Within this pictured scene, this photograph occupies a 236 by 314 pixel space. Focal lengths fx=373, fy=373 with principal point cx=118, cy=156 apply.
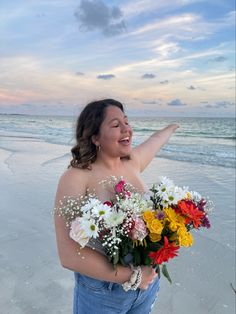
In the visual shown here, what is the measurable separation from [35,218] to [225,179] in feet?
20.7

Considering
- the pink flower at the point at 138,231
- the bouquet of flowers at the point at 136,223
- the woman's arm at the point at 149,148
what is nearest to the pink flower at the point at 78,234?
the bouquet of flowers at the point at 136,223

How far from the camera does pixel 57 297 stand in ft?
12.7

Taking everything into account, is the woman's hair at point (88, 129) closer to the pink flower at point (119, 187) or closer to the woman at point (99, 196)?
the woman at point (99, 196)

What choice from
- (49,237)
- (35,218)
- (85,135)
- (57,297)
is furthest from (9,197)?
(85,135)

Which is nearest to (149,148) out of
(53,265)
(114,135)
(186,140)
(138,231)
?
(114,135)

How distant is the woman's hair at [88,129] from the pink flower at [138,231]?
1.68 feet

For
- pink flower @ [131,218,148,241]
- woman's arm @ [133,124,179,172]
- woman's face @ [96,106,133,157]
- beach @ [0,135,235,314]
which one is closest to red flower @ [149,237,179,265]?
pink flower @ [131,218,148,241]

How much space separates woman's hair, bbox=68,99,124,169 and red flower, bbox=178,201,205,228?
0.60 meters

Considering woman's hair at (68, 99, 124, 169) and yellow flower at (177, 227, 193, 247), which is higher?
woman's hair at (68, 99, 124, 169)

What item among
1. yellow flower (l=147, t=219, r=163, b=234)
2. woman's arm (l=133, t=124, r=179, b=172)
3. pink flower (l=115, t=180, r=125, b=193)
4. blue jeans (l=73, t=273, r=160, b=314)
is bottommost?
blue jeans (l=73, t=273, r=160, b=314)

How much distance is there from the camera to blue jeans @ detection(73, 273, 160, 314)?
2.09m

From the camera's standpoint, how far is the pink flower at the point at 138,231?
5.97 ft

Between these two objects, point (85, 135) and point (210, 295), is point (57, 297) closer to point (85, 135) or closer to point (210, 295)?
point (210, 295)

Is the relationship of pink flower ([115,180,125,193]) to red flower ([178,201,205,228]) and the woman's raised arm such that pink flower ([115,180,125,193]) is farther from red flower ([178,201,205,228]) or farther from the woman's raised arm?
red flower ([178,201,205,228])
